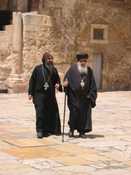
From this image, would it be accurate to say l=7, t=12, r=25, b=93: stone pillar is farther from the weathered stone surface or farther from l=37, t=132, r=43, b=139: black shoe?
l=37, t=132, r=43, b=139: black shoe

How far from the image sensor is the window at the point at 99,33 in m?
22.3

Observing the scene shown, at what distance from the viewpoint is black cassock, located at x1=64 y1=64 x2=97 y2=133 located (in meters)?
9.53

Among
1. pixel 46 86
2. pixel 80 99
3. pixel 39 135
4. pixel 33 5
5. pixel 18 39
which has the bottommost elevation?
pixel 39 135

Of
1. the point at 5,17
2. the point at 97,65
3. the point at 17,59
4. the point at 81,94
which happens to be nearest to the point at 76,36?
the point at 97,65

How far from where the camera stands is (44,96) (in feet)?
31.9

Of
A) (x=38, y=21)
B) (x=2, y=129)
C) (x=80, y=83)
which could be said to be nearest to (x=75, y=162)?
(x=80, y=83)

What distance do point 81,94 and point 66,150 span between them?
1.41 meters

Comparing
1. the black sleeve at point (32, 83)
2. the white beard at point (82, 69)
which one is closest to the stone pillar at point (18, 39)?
the black sleeve at point (32, 83)

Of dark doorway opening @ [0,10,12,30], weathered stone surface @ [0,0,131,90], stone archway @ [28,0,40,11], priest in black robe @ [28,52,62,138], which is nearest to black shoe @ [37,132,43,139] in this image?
priest in black robe @ [28,52,62,138]

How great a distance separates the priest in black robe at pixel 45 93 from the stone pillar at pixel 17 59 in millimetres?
10966

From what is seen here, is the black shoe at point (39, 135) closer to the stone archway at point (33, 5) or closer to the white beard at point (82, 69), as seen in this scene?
the white beard at point (82, 69)

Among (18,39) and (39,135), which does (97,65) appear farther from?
(39,135)

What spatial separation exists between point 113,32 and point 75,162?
52.0 feet

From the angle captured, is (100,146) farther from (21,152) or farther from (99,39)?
(99,39)
